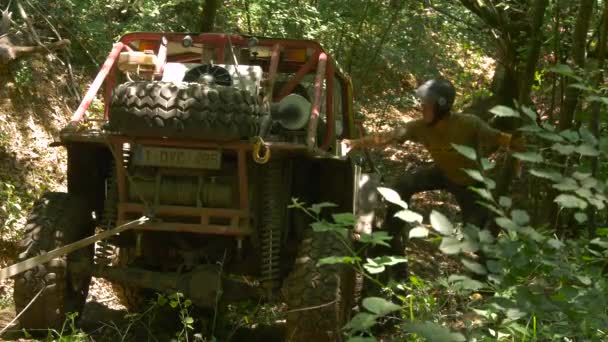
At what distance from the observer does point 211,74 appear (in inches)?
256

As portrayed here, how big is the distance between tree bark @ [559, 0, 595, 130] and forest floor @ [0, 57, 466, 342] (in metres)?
2.11

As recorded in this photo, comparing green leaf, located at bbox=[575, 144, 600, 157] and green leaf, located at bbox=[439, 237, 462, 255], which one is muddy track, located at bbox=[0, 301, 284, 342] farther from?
green leaf, located at bbox=[575, 144, 600, 157]

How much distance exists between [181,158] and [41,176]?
4.52 m

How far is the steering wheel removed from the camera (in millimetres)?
6438

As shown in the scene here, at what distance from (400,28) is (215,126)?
25.7 feet

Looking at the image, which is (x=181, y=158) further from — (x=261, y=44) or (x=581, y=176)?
(x=581, y=176)

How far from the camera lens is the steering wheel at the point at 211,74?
6.44 metres

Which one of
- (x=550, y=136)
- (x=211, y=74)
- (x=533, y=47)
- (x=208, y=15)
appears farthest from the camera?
(x=208, y=15)

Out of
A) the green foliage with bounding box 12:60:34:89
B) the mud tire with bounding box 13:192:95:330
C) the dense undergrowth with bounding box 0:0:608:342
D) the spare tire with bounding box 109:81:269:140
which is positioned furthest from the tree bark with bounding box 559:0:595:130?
the green foliage with bounding box 12:60:34:89

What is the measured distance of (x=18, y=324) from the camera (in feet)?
20.0

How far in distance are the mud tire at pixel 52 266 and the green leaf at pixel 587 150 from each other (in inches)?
155

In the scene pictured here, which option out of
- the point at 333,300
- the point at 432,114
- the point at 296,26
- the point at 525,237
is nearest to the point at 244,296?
the point at 333,300

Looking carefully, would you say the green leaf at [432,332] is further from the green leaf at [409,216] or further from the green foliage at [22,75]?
the green foliage at [22,75]

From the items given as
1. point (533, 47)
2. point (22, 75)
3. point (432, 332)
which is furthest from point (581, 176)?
point (22, 75)
